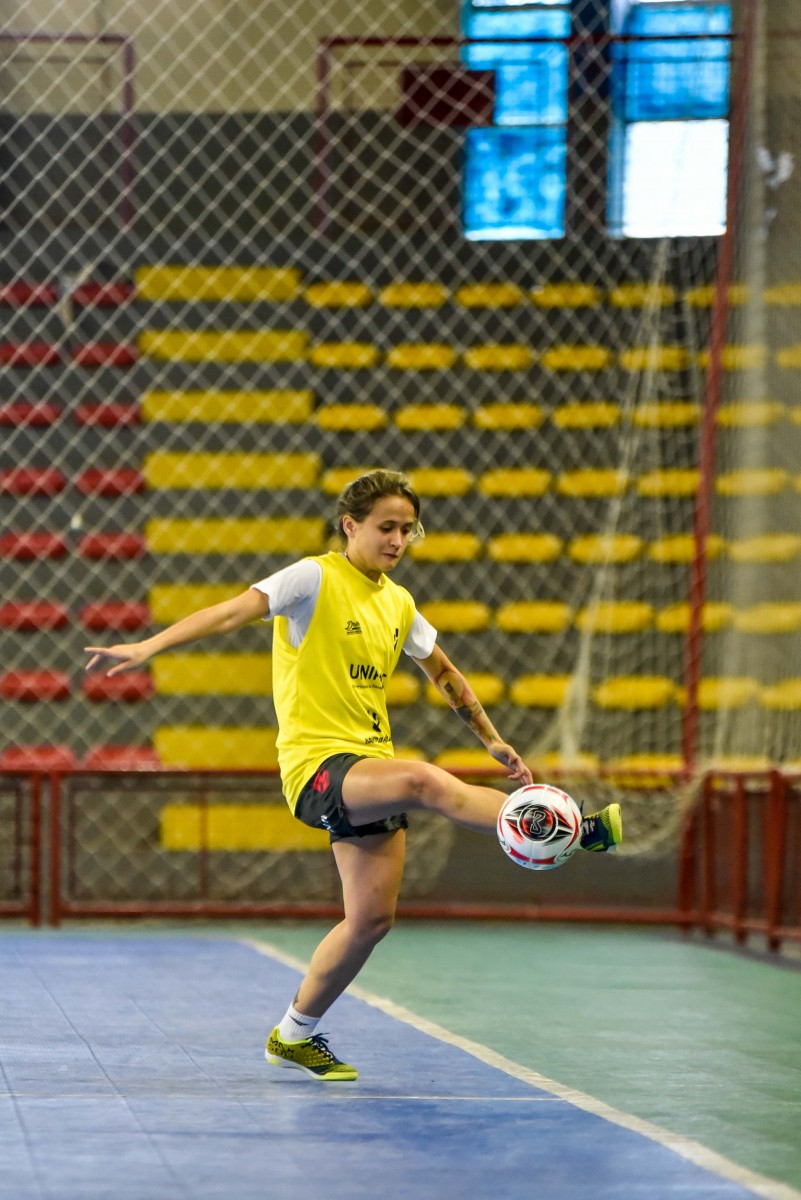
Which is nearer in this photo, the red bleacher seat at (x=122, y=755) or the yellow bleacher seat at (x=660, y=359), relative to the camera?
the red bleacher seat at (x=122, y=755)

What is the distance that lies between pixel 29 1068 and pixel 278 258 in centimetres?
921

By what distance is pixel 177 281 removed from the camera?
43.2 feet

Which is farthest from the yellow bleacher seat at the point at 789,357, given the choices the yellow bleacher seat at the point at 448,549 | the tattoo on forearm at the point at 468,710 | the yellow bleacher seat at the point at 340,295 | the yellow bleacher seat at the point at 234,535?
the tattoo on forearm at the point at 468,710

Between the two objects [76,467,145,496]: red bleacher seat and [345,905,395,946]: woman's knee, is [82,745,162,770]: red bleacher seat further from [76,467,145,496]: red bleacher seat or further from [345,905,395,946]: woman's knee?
[345,905,395,946]: woman's knee

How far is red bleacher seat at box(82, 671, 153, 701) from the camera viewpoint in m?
11.9

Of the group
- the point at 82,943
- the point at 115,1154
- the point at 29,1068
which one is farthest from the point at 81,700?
the point at 115,1154

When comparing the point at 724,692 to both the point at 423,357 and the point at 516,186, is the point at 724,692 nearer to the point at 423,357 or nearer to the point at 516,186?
the point at 423,357

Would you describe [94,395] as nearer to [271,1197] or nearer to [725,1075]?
[725,1075]

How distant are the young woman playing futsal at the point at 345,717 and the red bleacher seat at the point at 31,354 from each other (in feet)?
26.6

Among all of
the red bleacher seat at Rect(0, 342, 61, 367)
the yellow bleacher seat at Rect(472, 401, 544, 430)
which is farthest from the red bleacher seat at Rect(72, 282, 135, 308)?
the yellow bleacher seat at Rect(472, 401, 544, 430)

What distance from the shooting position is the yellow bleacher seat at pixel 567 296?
13039 millimetres

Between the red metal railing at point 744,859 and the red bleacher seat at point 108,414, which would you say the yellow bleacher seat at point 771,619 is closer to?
the red metal railing at point 744,859

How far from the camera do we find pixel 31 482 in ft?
40.5

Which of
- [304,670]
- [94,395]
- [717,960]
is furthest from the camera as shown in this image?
[94,395]
